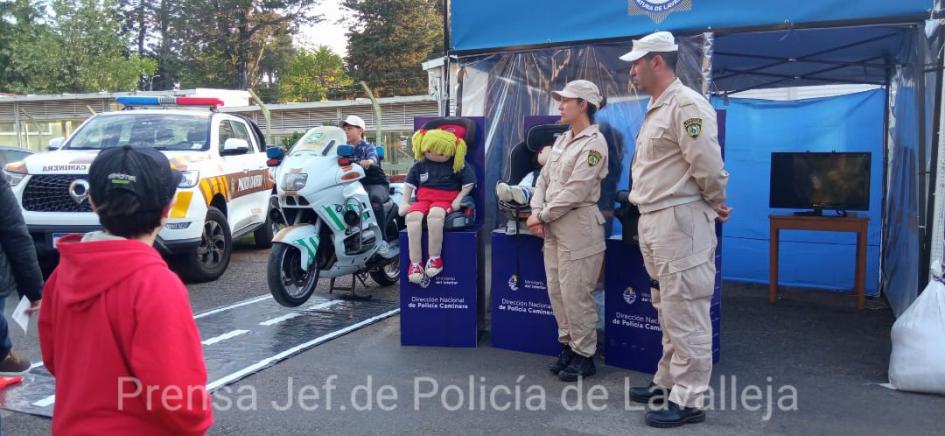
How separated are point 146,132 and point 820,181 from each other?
24.4ft

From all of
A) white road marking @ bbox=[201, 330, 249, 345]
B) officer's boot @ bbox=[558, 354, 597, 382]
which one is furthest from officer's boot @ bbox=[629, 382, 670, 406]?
white road marking @ bbox=[201, 330, 249, 345]

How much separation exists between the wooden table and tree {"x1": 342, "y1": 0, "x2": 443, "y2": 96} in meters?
34.3

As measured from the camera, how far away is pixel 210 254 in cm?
844

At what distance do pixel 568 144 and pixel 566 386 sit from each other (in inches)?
62.3

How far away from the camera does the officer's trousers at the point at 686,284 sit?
401 centimetres

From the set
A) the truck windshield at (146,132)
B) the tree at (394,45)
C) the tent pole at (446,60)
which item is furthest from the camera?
the tree at (394,45)

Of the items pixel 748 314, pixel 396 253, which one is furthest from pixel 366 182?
pixel 748 314

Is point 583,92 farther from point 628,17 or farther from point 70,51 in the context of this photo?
point 70,51

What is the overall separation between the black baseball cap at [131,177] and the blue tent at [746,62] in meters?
3.77

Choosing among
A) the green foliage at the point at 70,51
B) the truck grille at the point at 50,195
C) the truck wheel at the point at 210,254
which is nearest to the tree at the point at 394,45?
the green foliage at the point at 70,51

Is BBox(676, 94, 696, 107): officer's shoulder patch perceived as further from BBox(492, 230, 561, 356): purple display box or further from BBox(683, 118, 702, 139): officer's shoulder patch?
BBox(492, 230, 561, 356): purple display box

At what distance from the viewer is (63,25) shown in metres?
30.8

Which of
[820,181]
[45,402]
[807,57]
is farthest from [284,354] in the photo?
[807,57]

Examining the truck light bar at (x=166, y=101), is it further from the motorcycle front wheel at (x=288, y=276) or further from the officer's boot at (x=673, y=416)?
the officer's boot at (x=673, y=416)
